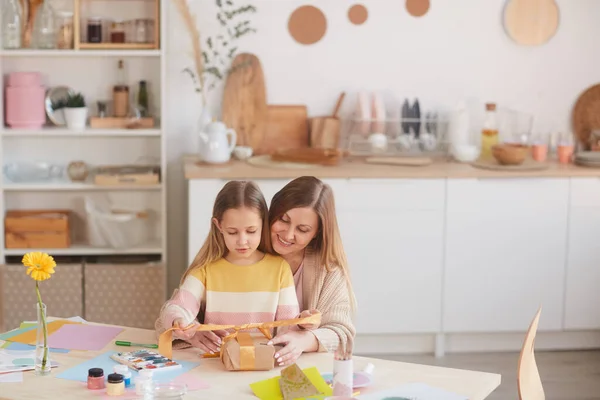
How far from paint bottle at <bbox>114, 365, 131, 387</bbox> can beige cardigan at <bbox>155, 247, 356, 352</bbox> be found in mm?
248

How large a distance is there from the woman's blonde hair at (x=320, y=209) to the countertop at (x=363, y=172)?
156cm

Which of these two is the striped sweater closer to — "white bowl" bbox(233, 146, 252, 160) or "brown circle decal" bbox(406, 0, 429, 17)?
"white bowl" bbox(233, 146, 252, 160)

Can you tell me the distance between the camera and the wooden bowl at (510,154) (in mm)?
4586

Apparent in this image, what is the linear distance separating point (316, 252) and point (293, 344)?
35 cm

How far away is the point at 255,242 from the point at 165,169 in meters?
2.04

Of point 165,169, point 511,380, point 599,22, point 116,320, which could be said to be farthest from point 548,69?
point 116,320

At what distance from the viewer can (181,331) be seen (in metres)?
2.56

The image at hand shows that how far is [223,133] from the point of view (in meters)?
4.52

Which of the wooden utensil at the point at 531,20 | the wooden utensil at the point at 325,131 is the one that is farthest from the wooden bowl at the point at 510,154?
the wooden utensil at the point at 325,131

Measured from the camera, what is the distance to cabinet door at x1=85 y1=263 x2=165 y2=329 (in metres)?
4.57

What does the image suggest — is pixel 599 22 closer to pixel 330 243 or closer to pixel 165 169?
pixel 165 169

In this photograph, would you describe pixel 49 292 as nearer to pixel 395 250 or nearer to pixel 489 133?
pixel 395 250

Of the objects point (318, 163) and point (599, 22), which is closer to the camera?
point (318, 163)

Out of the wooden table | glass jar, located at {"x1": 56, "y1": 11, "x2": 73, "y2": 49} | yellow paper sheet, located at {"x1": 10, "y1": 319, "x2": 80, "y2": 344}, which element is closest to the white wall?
glass jar, located at {"x1": 56, "y1": 11, "x2": 73, "y2": 49}
